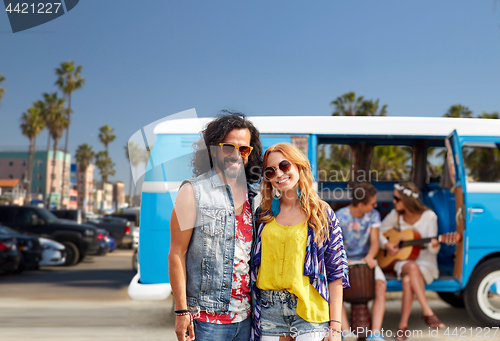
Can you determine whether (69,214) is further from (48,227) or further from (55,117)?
(55,117)

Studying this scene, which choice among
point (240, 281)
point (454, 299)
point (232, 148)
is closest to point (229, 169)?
point (232, 148)

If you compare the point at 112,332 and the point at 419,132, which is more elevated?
the point at 419,132

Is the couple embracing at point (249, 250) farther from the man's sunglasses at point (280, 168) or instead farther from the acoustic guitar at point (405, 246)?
the acoustic guitar at point (405, 246)

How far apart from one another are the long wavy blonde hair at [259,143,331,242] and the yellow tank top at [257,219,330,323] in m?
0.07

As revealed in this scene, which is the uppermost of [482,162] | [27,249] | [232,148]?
[482,162]

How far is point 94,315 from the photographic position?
19.9 feet

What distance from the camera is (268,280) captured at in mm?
1939

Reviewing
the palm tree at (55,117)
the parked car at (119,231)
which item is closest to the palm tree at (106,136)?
the palm tree at (55,117)

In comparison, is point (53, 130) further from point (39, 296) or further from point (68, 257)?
point (39, 296)

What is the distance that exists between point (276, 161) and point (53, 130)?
4098 centimetres

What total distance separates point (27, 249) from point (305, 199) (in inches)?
368

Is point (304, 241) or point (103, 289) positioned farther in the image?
point (103, 289)

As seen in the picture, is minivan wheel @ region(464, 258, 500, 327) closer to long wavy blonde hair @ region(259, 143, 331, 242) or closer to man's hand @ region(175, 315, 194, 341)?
long wavy blonde hair @ region(259, 143, 331, 242)

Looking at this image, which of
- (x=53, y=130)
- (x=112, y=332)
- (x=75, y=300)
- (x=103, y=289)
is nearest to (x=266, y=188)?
(x=112, y=332)
